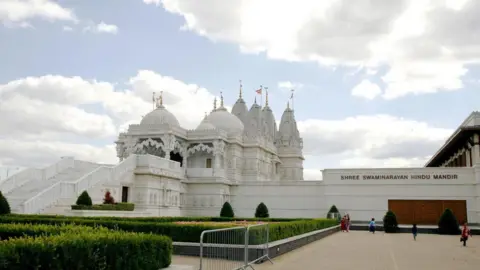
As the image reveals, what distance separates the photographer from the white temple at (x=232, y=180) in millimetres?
36406

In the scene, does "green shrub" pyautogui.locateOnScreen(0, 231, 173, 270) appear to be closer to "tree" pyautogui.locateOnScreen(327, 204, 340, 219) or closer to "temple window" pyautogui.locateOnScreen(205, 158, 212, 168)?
"tree" pyautogui.locateOnScreen(327, 204, 340, 219)

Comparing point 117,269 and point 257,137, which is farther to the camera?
point 257,137

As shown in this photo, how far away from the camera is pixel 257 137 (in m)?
55.5

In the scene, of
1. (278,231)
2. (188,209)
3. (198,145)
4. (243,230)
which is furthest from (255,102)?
(243,230)

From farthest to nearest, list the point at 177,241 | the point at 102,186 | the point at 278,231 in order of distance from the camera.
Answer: the point at 102,186
the point at 278,231
the point at 177,241

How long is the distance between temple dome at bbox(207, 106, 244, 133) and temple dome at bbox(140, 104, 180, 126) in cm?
604

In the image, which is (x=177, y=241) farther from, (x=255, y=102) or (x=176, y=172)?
(x=255, y=102)

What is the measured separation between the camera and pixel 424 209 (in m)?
43.0

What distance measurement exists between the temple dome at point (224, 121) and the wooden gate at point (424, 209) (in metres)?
19.7

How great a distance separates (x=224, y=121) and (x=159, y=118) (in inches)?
353

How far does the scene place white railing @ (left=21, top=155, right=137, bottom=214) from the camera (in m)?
27.0

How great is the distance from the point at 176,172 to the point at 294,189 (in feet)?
38.5

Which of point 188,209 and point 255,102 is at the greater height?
point 255,102

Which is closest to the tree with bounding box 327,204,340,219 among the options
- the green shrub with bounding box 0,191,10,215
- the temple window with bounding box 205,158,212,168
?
the temple window with bounding box 205,158,212,168
